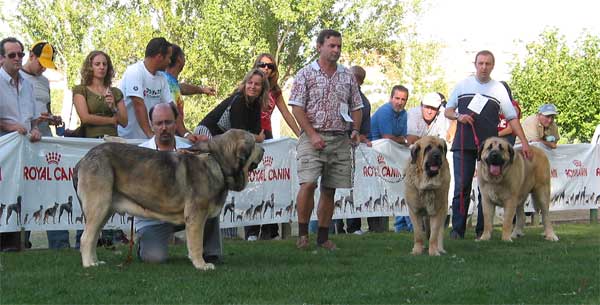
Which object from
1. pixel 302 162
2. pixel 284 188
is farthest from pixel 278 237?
pixel 302 162

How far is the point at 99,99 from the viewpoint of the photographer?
27.6ft

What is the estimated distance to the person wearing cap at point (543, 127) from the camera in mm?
13094

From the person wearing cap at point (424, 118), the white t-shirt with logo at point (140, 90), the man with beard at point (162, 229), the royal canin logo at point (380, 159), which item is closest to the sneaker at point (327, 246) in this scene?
the man with beard at point (162, 229)

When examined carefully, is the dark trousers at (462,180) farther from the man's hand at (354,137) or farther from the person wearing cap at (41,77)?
the person wearing cap at (41,77)

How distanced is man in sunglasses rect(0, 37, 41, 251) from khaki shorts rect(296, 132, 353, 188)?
257cm

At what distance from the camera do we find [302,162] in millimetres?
8375

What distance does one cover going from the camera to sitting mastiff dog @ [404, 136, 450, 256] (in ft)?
26.2

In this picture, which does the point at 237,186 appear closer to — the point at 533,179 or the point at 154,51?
the point at 154,51

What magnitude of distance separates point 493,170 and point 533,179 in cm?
138

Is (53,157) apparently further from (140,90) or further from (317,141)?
(317,141)

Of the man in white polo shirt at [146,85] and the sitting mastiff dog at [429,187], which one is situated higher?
the man in white polo shirt at [146,85]

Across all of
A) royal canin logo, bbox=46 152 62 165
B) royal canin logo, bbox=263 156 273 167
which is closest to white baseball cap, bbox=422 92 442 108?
royal canin logo, bbox=263 156 273 167

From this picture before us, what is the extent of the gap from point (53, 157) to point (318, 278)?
3420 mm

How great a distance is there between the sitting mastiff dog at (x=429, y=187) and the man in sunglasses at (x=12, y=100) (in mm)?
3632
